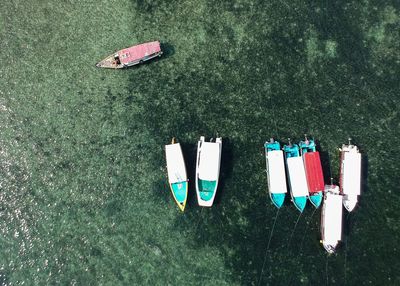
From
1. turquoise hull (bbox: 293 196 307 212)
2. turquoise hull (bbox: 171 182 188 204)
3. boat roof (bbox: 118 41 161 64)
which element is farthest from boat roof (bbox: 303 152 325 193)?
boat roof (bbox: 118 41 161 64)

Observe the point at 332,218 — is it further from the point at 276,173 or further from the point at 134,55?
the point at 134,55

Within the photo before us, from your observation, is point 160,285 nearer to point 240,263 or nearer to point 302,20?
point 240,263

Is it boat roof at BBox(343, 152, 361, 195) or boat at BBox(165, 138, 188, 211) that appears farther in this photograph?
boat at BBox(165, 138, 188, 211)

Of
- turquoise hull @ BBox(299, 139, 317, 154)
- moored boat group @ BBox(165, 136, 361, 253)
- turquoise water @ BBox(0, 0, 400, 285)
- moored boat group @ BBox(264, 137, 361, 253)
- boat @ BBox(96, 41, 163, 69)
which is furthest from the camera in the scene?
boat @ BBox(96, 41, 163, 69)

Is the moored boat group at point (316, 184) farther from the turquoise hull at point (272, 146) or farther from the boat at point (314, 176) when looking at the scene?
the turquoise hull at point (272, 146)

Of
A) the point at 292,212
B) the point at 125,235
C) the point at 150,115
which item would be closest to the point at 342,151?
the point at 292,212

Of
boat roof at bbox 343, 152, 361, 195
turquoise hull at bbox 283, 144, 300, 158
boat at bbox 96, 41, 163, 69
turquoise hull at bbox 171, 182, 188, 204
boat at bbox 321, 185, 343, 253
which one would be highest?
boat at bbox 96, 41, 163, 69

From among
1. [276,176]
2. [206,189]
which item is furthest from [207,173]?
[276,176]

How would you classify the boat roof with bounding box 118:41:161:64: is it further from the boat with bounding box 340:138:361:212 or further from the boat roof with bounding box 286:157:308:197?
the boat with bounding box 340:138:361:212
